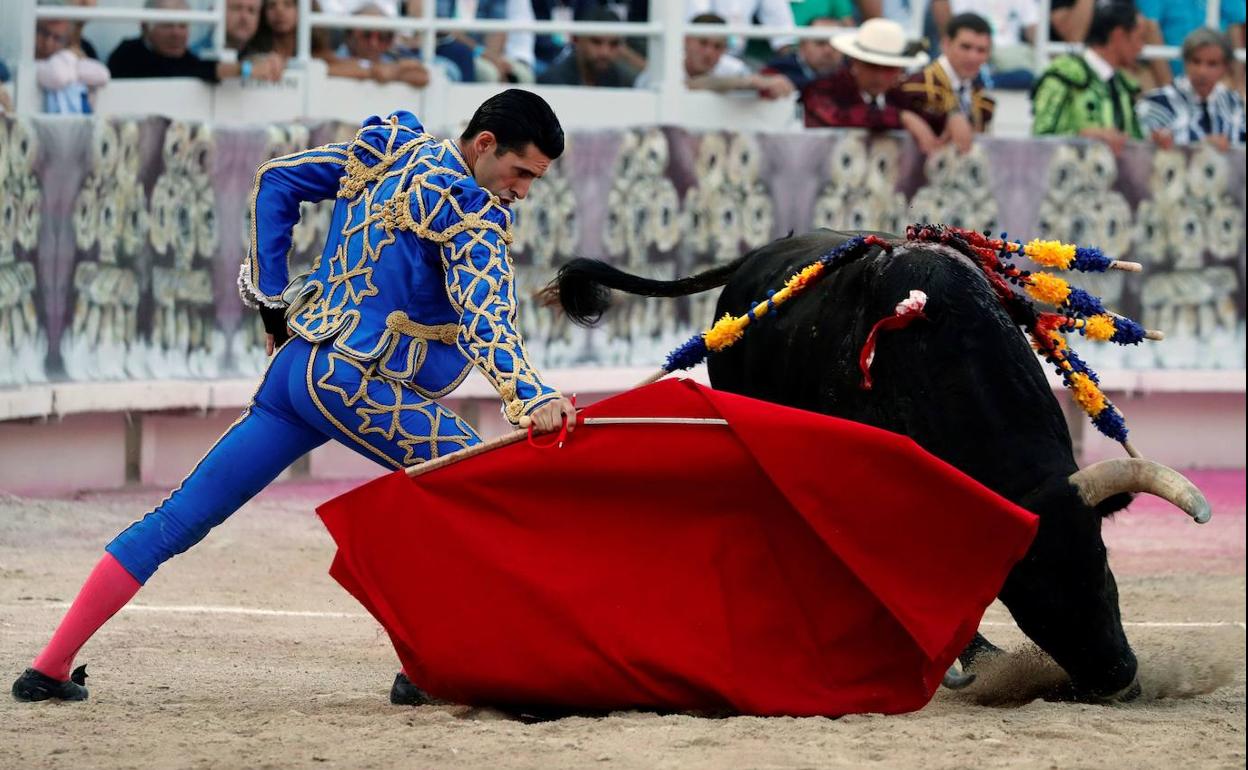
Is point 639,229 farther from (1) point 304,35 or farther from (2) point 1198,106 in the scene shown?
(2) point 1198,106

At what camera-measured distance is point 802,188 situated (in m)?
10.5

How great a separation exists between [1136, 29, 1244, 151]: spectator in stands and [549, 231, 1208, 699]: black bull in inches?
213

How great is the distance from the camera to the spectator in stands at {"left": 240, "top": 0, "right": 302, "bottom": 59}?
9820mm

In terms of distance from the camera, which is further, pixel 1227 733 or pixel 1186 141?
pixel 1186 141

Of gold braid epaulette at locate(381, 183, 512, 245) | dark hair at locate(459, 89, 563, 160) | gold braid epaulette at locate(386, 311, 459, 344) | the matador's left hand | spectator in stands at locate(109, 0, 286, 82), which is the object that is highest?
spectator in stands at locate(109, 0, 286, 82)

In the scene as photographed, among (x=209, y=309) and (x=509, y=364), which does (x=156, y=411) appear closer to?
(x=209, y=309)

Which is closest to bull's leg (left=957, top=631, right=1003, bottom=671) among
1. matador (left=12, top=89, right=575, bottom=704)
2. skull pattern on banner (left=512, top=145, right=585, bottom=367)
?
matador (left=12, top=89, right=575, bottom=704)

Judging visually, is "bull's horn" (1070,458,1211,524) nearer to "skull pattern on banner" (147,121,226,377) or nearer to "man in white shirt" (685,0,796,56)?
"skull pattern on banner" (147,121,226,377)

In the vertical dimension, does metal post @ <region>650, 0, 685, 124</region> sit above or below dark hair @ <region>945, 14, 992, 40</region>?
below

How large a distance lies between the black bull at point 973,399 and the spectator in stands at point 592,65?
4594 mm

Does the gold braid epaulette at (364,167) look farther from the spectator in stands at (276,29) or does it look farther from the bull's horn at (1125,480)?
the spectator in stands at (276,29)

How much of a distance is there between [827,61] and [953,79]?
915 mm

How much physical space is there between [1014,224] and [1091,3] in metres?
2.18

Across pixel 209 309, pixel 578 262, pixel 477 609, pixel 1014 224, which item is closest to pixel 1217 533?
pixel 1014 224
